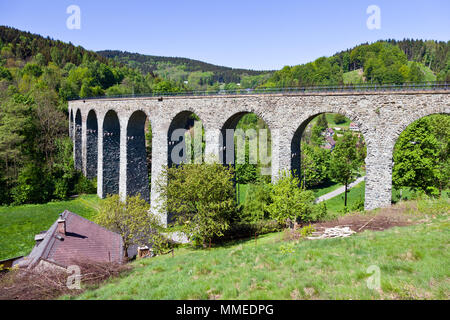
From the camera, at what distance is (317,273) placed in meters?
9.76

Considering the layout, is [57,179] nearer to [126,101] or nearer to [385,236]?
[126,101]

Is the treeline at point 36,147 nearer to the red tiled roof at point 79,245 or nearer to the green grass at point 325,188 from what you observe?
the red tiled roof at point 79,245

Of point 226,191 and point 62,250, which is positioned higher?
point 226,191

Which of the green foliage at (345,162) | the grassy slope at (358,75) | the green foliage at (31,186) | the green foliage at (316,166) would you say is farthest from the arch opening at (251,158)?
the grassy slope at (358,75)

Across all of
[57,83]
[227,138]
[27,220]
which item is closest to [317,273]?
[227,138]

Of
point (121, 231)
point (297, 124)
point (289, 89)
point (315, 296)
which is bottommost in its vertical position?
point (121, 231)

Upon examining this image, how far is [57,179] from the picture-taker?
43188 millimetres

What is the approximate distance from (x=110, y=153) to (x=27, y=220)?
463 inches

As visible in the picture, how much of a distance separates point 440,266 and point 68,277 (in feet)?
44.5

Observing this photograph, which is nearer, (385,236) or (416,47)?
(385,236)

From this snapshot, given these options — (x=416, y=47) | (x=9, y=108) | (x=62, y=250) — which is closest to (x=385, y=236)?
(x=62, y=250)

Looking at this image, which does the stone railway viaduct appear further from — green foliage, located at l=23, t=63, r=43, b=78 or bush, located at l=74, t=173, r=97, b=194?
green foliage, located at l=23, t=63, r=43, b=78

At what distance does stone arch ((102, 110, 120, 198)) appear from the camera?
3903 centimetres

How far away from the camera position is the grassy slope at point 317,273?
8.31 m
